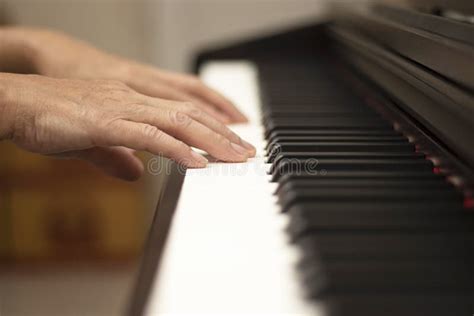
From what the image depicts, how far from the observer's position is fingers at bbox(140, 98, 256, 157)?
1019 millimetres

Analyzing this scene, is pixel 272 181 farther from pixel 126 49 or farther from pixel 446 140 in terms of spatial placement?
pixel 126 49

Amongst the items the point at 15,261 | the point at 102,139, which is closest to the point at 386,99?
the point at 102,139

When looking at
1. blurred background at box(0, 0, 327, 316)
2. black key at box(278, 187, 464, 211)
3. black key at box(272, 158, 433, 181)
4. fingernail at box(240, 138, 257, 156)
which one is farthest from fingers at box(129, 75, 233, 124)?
blurred background at box(0, 0, 327, 316)

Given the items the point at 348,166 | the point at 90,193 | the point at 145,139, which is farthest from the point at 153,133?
the point at 90,193

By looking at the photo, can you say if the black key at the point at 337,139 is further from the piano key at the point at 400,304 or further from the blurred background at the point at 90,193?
the blurred background at the point at 90,193

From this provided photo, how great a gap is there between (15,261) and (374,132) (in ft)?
6.73

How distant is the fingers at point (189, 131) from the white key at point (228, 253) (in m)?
0.02

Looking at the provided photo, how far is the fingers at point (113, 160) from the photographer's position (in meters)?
1.21

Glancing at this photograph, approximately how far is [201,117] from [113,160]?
0.26 m

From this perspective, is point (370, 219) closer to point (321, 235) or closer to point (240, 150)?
point (321, 235)

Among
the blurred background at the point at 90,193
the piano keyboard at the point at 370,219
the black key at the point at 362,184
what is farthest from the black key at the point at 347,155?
the blurred background at the point at 90,193

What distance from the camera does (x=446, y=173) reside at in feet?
2.93

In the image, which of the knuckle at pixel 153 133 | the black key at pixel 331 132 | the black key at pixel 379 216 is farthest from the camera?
the black key at pixel 331 132

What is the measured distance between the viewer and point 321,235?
697mm
